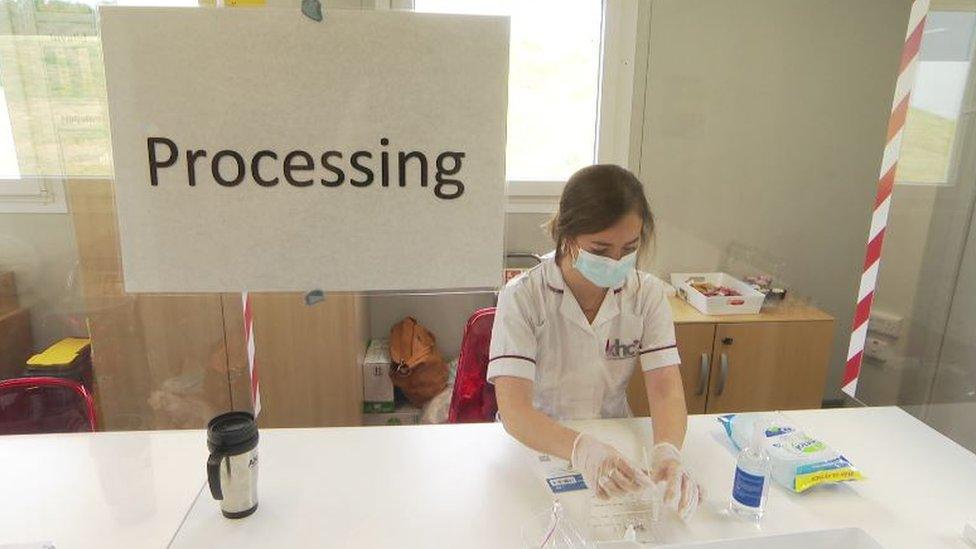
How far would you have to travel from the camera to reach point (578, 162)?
2.89m

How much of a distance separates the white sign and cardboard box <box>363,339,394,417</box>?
1.82 meters

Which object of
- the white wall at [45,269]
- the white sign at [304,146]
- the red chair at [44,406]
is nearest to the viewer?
the white sign at [304,146]

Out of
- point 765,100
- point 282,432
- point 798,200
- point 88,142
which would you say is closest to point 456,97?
point 282,432

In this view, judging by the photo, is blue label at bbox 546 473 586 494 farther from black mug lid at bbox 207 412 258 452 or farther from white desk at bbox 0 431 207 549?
white desk at bbox 0 431 207 549

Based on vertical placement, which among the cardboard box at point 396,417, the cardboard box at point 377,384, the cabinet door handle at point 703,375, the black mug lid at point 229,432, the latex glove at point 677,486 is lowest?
the cardboard box at point 396,417

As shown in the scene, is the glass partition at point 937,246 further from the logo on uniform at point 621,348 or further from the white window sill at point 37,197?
the white window sill at point 37,197

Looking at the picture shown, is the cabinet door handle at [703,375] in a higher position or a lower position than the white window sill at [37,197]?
lower

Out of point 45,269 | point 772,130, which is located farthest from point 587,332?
point 45,269

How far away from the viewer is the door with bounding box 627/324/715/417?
2.41m

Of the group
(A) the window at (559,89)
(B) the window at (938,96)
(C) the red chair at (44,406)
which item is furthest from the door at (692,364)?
(C) the red chair at (44,406)

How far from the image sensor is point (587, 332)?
144cm

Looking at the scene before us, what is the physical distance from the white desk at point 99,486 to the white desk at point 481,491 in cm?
6

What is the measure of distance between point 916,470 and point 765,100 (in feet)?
6.92

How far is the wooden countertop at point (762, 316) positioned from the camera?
2.45 meters
